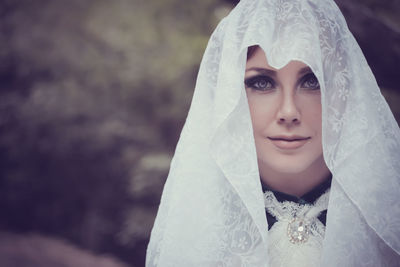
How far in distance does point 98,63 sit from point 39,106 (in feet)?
1.80

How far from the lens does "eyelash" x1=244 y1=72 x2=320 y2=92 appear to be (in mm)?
1077

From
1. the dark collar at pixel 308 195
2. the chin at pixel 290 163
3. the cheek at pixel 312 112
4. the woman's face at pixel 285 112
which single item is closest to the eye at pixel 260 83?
the woman's face at pixel 285 112

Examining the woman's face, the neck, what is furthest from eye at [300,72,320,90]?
the neck

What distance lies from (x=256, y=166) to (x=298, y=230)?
9.6 inches

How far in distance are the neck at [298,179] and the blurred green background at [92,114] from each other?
1.55 m

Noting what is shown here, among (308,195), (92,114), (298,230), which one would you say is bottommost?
(298,230)

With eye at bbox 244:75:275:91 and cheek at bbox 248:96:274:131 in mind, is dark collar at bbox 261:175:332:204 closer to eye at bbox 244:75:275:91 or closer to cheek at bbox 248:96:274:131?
cheek at bbox 248:96:274:131

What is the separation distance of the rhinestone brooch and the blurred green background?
166 cm

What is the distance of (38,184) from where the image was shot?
102 inches

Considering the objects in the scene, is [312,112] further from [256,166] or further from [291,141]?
[256,166]

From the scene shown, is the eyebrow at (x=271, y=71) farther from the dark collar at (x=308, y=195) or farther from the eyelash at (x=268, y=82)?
the dark collar at (x=308, y=195)

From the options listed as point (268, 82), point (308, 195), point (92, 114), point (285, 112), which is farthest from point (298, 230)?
point (92, 114)

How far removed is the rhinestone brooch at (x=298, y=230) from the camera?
1.04m

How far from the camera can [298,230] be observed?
1048 millimetres
